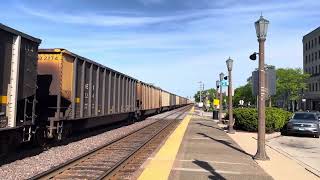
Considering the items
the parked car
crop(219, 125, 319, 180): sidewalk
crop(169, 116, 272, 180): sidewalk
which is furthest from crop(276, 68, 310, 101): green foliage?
crop(219, 125, 319, 180): sidewalk

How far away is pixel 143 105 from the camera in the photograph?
36594 mm

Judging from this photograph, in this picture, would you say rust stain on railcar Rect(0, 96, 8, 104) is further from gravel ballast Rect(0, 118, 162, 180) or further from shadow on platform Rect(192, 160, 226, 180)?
shadow on platform Rect(192, 160, 226, 180)

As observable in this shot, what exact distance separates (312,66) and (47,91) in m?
95.8

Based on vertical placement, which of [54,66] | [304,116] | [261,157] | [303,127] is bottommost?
[261,157]

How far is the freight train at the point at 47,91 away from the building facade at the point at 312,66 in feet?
268

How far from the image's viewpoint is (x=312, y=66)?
102812 mm

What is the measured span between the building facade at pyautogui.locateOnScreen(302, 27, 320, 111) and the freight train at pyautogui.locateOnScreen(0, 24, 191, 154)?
81795 millimetres

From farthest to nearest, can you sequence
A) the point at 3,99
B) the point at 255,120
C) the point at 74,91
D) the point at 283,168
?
the point at 255,120 → the point at 74,91 → the point at 283,168 → the point at 3,99

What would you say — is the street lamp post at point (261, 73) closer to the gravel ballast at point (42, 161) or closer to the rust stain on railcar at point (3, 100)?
the gravel ballast at point (42, 161)

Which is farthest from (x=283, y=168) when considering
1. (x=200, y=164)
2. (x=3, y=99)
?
(x=3, y=99)

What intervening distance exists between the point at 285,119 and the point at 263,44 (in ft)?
52.2

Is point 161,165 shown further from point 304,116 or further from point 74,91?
point 304,116

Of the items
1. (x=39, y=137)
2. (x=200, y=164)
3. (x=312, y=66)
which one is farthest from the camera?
(x=312, y=66)

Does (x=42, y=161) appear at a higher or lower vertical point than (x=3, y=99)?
lower
